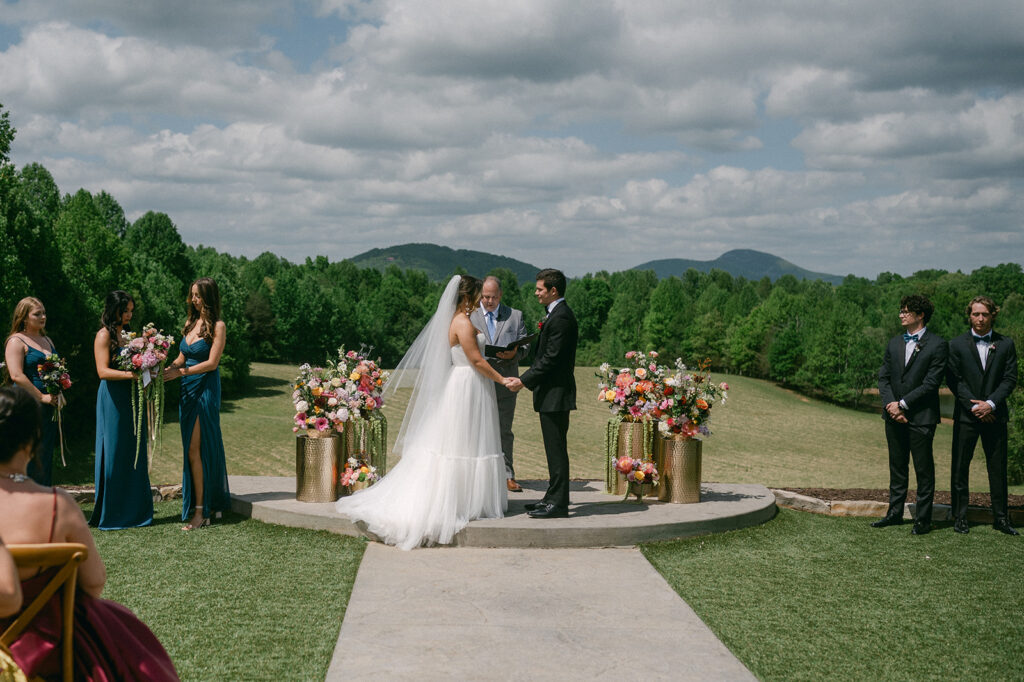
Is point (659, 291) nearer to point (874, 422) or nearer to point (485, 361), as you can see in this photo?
point (874, 422)

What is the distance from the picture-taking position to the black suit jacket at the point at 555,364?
25.7 ft

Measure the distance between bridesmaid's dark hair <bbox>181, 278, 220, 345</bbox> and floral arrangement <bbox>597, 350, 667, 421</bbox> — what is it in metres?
4.04

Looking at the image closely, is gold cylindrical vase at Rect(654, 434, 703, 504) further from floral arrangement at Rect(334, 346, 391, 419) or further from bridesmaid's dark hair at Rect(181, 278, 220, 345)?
bridesmaid's dark hair at Rect(181, 278, 220, 345)

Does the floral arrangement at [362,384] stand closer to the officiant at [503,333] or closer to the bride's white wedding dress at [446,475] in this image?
the bride's white wedding dress at [446,475]

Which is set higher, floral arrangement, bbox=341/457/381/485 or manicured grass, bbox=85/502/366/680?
floral arrangement, bbox=341/457/381/485

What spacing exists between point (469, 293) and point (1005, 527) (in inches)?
238

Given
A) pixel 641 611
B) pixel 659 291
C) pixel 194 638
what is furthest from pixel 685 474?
pixel 659 291

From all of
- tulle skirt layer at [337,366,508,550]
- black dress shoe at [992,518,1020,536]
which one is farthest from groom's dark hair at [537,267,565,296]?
black dress shoe at [992,518,1020,536]

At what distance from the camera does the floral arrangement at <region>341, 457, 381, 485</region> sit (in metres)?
8.61

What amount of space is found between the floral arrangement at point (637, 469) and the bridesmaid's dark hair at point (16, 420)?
21.2 feet

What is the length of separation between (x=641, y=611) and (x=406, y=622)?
66.0 inches

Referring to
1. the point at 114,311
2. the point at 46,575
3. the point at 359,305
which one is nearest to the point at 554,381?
the point at 114,311

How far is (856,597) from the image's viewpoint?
20.6 ft

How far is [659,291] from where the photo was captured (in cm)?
11150
